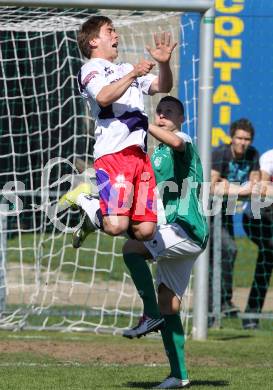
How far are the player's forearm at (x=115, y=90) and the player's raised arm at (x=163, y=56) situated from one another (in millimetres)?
451

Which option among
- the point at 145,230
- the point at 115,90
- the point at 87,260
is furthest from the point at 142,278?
the point at 87,260

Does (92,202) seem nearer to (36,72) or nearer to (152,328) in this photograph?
(152,328)

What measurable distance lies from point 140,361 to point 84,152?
400 centimetres

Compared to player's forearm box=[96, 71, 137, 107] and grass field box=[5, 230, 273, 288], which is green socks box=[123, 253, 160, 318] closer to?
player's forearm box=[96, 71, 137, 107]

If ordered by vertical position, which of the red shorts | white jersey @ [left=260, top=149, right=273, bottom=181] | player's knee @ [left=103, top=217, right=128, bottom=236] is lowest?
white jersey @ [left=260, top=149, right=273, bottom=181]

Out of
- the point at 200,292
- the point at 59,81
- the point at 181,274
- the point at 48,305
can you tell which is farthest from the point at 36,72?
the point at 181,274

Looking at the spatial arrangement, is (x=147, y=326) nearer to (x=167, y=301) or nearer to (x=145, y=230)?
(x=167, y=301)

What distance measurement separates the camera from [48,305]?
1193 cm

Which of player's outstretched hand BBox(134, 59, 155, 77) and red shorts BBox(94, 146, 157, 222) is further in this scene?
red shorts BBox(94, 146, 157, 222)

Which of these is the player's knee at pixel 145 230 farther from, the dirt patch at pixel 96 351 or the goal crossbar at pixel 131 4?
the goal crossbar at pixel 131 4

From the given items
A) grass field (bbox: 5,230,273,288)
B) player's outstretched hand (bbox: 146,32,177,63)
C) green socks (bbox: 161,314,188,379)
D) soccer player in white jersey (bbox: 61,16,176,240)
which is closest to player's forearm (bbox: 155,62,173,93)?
soccer player in white jersey (bbox: 61,16,176,240)

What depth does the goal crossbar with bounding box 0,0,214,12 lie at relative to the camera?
9430 millimetres

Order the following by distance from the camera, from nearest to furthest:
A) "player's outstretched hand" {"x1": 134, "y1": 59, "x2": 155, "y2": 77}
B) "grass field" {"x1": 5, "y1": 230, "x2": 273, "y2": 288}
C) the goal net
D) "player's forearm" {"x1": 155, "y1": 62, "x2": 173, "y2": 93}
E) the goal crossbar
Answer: "player's outstretched hand" {"x1": 134, "y1": 59, "x2": 155, "y2": 77}, "player's forearm" {"x1": 155, "y1": 62, "x2": 173, "y2": 93}, the goal crossbar, the goal net, "grass field" {"x1": 5, "y1": 230, "x2": 273, "y2": 288}

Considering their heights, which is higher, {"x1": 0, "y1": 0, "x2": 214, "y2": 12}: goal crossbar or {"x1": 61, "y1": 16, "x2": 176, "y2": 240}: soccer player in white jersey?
{"x1": 0, "y1": 0, "x2": 214, "y2": 12}: goal crossbar
